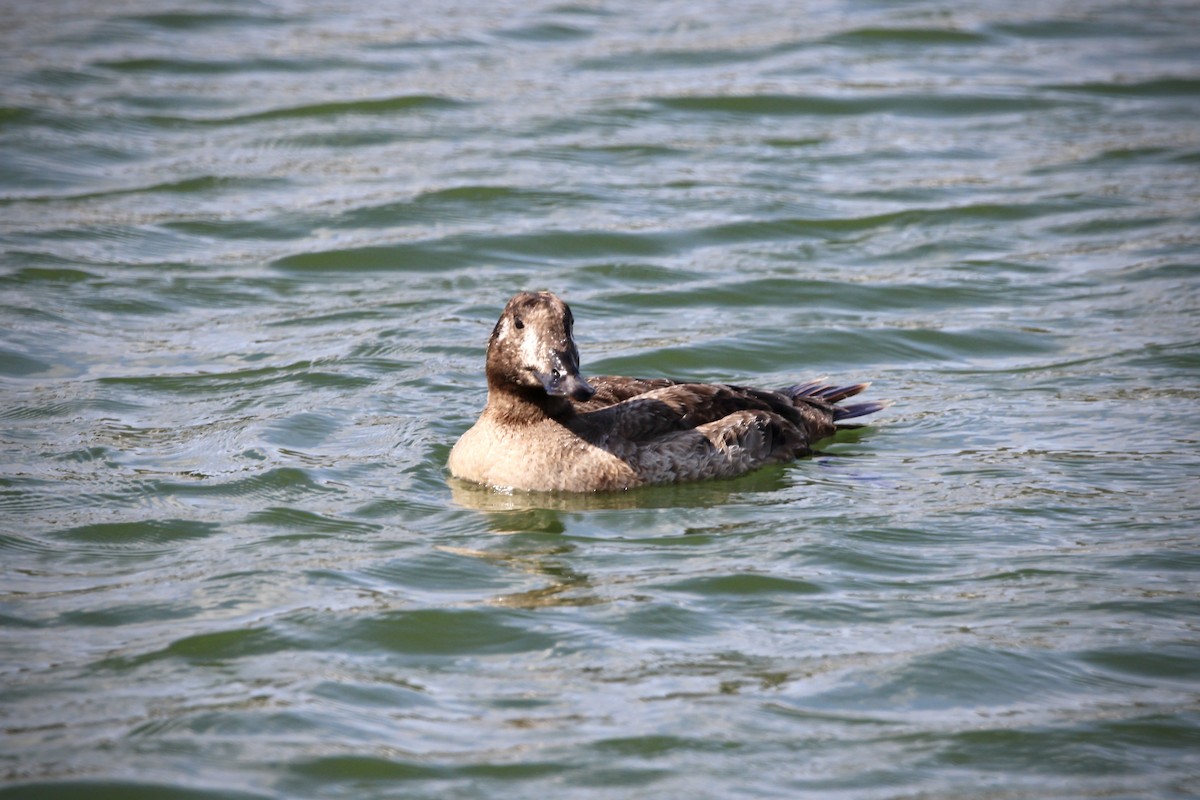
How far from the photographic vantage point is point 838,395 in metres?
10.3

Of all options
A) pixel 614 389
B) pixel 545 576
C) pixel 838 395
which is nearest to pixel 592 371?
pixel 614 389

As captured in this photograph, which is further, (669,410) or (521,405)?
(669,410)

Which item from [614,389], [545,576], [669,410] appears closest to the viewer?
[545,576]

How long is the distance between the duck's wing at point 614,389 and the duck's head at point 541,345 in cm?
67

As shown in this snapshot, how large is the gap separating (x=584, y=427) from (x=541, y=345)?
2.44 ft

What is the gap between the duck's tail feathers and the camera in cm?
1013

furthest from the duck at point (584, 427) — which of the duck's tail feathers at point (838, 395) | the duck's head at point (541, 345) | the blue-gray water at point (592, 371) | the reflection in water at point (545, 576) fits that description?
the reflection in water at point (545, 576)

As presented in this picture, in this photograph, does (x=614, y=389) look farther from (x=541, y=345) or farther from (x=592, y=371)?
(x=592, y=371)

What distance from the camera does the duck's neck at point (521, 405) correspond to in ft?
29.6

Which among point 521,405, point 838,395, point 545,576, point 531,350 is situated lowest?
point 545,576

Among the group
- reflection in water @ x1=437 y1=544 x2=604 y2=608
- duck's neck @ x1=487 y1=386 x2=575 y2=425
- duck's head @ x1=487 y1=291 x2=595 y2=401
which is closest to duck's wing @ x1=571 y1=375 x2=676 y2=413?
duck's neck @ x1=487 y1=386 x2=575 y2=425

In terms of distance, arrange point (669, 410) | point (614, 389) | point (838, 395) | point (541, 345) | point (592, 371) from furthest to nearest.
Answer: point (592, 371)
point (838, 395)
point (614, 389)
point (669, 410)
point (541, 345)

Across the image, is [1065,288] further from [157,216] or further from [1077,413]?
[157,216]

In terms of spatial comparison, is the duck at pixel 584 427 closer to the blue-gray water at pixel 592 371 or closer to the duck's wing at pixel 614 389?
the duck's wing at pixel 614 389
